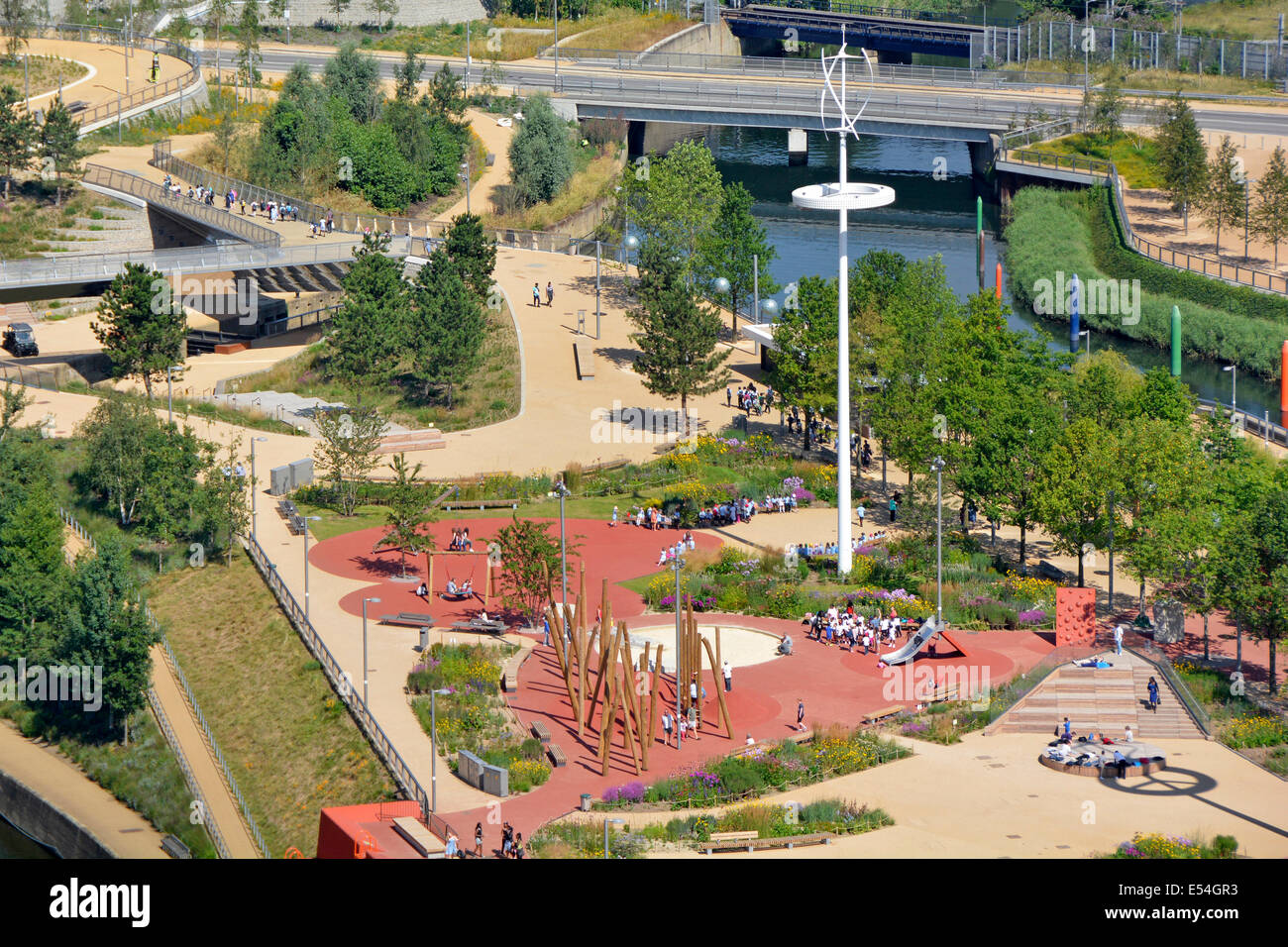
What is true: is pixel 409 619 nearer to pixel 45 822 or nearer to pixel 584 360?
pixel 45 822

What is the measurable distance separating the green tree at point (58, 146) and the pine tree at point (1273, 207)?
238 ft

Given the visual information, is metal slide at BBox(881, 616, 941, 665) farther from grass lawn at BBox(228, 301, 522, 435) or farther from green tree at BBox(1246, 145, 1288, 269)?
green tree at BBox(1246, 145, 1288, 269)

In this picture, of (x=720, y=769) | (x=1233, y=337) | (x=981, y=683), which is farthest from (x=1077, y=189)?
(x=720, y=769)

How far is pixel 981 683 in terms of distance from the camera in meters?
56.3

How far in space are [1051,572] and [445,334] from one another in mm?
32948

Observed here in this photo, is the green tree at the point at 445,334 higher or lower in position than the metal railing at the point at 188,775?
higher

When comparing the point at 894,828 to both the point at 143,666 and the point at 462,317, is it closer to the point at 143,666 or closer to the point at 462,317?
the point at 143,666

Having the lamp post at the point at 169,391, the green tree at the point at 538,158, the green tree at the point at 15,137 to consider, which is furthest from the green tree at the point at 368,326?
the green tree at the point at 538,158

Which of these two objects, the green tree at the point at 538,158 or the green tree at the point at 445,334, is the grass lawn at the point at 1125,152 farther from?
the green tree at the point at 445,334

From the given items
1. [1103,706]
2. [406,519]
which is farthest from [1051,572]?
[406,519]

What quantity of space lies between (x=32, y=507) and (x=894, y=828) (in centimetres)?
3598

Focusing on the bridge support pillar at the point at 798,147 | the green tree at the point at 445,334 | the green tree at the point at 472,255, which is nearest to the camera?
the green tree at the point at 445,334

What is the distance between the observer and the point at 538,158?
122188mm

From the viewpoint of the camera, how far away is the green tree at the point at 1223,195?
108m
